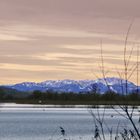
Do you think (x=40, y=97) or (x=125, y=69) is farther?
(x=40, y=97)

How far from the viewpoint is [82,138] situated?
38281 millimetres

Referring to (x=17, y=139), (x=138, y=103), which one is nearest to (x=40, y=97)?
(x=17, y=139)

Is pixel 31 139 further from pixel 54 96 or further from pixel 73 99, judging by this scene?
pixel 54 96

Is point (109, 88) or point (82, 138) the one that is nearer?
point (109, 88)

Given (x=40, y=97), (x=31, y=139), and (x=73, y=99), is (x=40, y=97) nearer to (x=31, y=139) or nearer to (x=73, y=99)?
(x=73, y=99)

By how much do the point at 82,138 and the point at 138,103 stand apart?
29.9m

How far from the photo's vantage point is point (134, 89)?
7.81 metres

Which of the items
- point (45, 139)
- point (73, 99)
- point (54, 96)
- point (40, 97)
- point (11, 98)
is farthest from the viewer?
point (11, 98)

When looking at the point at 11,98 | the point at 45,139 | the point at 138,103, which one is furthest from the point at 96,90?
the point at 11,98

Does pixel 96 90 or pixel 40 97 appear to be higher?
pixel 40 97

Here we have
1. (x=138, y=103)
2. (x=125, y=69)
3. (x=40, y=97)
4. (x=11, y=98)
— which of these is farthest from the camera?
(x=11, y=98)

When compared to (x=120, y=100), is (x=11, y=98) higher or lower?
higher

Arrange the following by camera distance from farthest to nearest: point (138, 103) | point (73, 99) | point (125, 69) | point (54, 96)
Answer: point (54, 96)
point (73, 99)
point (138, 103)
point (125, 69)

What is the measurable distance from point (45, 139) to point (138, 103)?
97.6 ft
